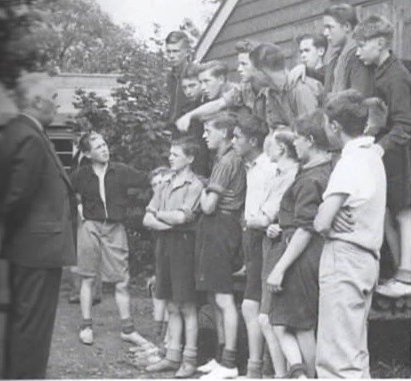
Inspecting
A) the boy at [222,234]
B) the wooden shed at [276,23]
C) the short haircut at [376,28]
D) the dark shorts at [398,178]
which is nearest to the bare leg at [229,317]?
the boy at [222,234]

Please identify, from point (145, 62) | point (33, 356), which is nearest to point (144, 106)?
point (145, 62)

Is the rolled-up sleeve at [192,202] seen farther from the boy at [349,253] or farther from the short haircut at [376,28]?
the short haircut at [376,28]

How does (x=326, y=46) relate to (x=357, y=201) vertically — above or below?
above

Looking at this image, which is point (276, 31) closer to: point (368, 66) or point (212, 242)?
point (368, 66)

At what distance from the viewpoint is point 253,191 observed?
480cm

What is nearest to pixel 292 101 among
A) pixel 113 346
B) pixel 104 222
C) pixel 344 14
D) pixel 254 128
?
pixel 254 128

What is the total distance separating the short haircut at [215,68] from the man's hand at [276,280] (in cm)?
109

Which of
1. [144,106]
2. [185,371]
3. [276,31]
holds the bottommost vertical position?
[185,371]

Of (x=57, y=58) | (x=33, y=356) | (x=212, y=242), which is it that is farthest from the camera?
(x=212, y=242)

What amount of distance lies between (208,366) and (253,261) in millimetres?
448

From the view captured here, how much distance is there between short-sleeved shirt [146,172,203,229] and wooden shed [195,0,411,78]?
57 centimetres

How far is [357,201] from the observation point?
4312mm

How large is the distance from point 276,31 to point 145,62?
1.93ft

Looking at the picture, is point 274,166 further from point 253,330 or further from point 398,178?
point 253,330
